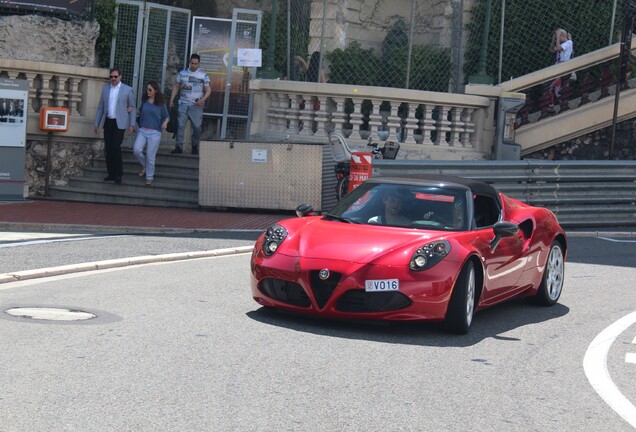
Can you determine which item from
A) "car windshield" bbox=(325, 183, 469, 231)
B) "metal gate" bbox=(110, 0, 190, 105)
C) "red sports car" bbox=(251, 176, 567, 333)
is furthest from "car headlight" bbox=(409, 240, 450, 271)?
"metal gate" bbox=(110, 0, 190, 105)

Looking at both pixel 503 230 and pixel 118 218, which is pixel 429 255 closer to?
pixel 503 230

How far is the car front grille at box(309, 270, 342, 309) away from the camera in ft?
29.6

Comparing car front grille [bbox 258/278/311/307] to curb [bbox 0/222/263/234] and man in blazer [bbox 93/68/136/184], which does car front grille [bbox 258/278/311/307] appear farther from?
man in blazer [bbox 93/68/136/184]

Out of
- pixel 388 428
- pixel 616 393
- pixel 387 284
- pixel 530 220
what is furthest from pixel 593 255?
pixel 388 428

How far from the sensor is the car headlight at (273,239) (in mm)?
9523

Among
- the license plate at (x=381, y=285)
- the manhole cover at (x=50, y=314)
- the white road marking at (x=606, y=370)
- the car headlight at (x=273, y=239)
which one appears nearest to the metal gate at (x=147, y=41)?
the car headlight at (x=273, y=239)

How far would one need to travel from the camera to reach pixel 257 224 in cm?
1781

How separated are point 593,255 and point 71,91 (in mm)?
10459

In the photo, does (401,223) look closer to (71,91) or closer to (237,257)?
(237,257)

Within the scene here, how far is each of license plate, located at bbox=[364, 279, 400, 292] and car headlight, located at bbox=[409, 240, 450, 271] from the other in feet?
0.62

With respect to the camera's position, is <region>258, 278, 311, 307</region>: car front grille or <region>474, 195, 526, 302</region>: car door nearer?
<region>258, 278, 311, 307</region>: car front grille

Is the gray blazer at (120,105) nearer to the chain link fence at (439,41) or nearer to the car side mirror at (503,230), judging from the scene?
the chain link fence at (439,41)

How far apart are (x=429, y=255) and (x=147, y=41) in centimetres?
1620

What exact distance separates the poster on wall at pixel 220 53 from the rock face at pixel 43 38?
2.93 meters
